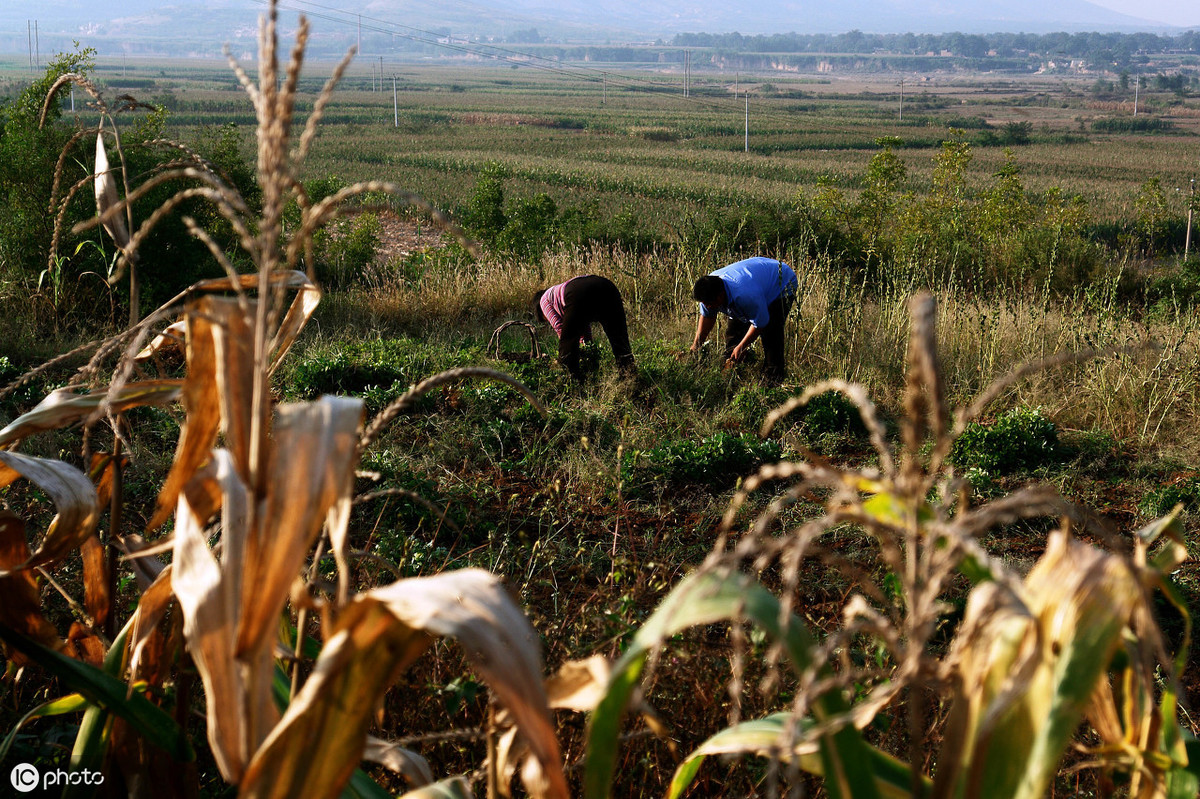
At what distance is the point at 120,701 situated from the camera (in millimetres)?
1484

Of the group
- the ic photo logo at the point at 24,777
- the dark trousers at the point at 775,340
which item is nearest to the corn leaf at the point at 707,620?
the ic photo logo at the point at 24,777

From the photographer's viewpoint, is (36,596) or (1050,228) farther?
(1050,228)

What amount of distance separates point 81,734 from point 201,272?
308 inches

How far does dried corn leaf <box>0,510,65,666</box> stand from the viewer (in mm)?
1870

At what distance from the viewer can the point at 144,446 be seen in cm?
532

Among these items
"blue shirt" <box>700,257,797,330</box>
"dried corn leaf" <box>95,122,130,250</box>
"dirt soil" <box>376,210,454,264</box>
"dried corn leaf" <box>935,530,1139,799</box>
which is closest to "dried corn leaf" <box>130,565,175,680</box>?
"dried corn leaf" <box>95,122,130,250</box>

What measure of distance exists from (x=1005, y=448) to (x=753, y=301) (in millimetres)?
2131

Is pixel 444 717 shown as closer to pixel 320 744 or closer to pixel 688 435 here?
pixel 320 744

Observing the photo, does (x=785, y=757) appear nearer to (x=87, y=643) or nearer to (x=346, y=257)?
(x=87, y=643)

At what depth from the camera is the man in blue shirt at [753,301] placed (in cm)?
695

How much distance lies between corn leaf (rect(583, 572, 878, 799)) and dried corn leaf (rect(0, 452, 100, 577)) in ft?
3.68

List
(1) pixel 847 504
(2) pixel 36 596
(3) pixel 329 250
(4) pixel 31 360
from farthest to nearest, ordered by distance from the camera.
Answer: (3) pixel 329 250 < (4) pixel 31 360 < (2) pixel 36 596 < (1) pixel 847 504

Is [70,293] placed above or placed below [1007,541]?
above

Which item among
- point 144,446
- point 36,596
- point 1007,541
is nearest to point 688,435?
point 1007,541
